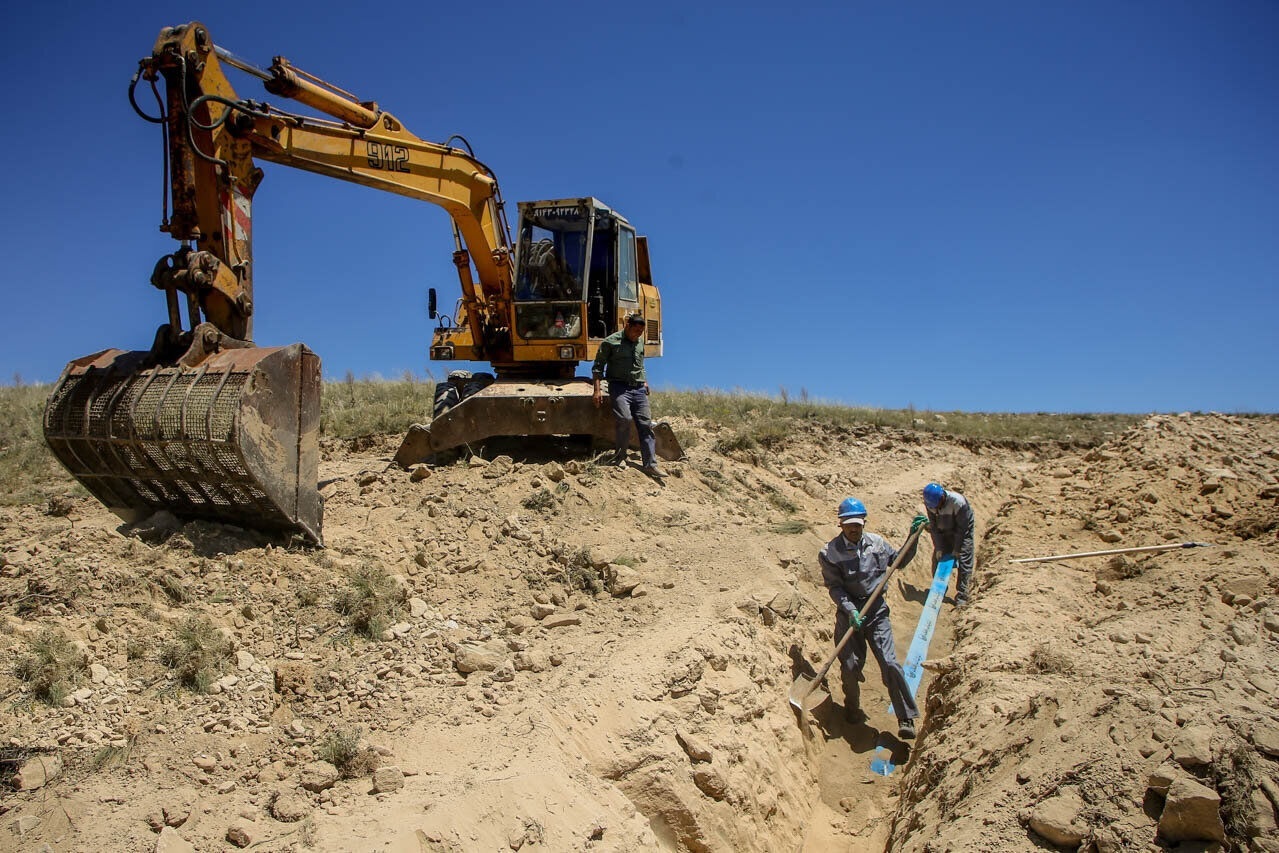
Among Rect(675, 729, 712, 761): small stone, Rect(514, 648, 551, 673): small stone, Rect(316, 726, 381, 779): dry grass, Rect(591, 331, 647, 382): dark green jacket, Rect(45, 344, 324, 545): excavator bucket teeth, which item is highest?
Rect(591, 331, 647, 382): dark green jacket

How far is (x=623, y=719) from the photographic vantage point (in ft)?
15.4

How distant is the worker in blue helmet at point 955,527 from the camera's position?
28.4ft

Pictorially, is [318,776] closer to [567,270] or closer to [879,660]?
[879,660]

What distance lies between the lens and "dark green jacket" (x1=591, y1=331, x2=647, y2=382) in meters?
8.77

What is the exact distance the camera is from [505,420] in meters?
8.80

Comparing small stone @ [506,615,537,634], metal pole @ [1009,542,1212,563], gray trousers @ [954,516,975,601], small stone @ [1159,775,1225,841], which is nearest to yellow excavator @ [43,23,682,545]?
small stone @ [506,615,537,634]

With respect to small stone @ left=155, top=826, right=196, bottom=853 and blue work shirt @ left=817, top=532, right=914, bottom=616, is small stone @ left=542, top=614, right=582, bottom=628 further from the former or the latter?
small stone @ left=155, top=826, right=196, bottom=853

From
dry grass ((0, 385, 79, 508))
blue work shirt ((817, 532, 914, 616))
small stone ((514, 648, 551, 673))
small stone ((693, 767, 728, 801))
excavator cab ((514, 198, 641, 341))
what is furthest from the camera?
excavator cab ((514, 198, 641, 341))

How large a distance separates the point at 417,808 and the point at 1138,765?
3.29m

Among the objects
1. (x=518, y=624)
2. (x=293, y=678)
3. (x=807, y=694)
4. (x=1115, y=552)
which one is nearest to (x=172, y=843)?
(x=293, y=678)

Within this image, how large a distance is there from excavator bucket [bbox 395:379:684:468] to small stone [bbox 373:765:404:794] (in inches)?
201

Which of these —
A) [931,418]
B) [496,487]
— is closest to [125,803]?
[496,487]

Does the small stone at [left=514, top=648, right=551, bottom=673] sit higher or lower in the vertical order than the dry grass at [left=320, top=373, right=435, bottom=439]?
lower

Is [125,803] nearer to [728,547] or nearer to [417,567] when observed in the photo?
[417,567]
